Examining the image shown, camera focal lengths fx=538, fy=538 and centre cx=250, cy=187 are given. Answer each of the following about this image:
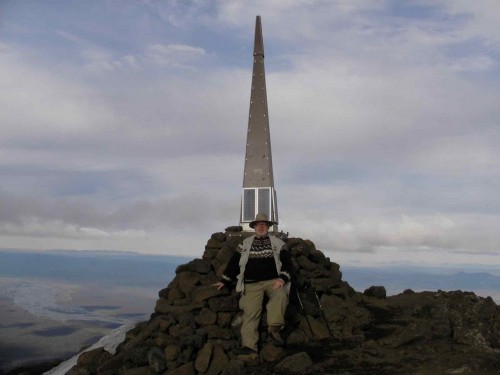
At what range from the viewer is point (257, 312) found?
12055 millimetres

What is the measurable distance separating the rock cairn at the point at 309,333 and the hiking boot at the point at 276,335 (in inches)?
8.4

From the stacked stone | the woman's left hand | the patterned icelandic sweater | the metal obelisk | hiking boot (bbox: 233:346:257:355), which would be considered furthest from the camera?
the metal obelisk

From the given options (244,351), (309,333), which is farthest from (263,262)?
(309,333)

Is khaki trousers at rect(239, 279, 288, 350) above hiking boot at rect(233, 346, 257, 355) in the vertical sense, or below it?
above

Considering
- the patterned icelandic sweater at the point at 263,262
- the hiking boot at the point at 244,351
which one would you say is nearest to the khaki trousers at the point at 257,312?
the hiking boot at the point at 244,351

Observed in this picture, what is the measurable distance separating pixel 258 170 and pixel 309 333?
6.73 meters

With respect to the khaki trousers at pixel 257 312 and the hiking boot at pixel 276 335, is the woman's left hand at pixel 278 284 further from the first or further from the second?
the hiking boot at pixel 276 335

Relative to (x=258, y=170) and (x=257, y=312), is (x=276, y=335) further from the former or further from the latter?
(x=258, y=170)

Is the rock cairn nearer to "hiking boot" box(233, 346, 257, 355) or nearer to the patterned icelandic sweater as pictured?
"hiking boot" box(233, 346, 257, 355)

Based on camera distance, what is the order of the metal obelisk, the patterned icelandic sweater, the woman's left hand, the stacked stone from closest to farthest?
1. the stacked stone
2. the woman's left hand
3. the patterned icelandic sweater
4. the metal obelisk

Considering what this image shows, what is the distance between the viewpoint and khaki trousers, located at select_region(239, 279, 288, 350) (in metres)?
11.9

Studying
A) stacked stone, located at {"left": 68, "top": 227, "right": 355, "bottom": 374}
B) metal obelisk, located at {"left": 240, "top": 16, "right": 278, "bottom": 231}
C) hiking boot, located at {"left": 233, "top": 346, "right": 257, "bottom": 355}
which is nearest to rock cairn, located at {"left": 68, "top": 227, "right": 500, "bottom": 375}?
stacked stone, located at {"left": 68, "top": 227, "right": 355, "bottom": 374}

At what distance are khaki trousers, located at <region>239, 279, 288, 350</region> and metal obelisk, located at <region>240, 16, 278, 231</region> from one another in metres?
5.67

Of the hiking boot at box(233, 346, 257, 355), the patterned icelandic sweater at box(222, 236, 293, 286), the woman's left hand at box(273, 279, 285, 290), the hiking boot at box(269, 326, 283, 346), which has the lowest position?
the hiking boot at box(233, 346, 257, 355)
